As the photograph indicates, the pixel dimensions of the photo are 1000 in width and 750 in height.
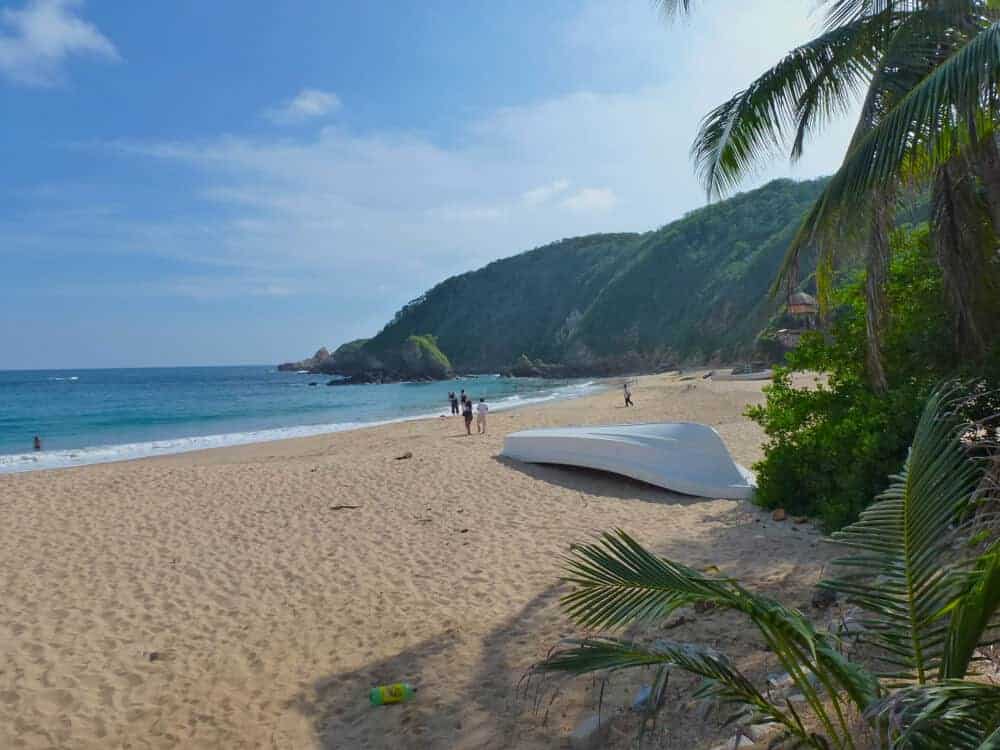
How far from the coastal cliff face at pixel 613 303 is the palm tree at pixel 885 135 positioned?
4673 centimetres

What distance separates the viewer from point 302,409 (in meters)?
37.3

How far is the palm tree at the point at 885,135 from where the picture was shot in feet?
12.6

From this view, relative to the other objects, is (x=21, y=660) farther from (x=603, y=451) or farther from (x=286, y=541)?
(x=603, y=451)

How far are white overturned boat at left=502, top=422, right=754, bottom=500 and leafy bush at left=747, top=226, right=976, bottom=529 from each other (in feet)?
2.95

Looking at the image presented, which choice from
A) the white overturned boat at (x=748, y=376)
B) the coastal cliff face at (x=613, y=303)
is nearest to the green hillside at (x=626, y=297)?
the coastal cliff face at (x=613, y=303)

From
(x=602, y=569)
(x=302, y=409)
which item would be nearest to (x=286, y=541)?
(x=602, y=569)

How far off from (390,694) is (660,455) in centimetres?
561

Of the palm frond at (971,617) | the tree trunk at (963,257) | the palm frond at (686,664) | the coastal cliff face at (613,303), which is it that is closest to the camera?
the palm frond at (971,617)

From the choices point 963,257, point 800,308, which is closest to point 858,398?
point 963,257

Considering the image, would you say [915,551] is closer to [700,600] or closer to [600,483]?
[700,600]

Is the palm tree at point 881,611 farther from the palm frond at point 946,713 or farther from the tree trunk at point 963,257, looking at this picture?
the tree trunk at point 963,257

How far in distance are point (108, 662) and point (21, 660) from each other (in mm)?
597

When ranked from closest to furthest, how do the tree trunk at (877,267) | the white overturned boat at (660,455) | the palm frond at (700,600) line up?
1. the palm frond at (700,600)
2. the tree trunk at (877,267)
3. the white overturned boat at (660,455)

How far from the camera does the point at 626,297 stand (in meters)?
76.7
